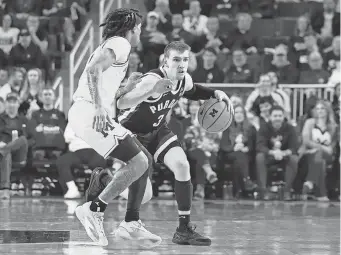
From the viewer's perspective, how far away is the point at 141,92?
7.02 metres

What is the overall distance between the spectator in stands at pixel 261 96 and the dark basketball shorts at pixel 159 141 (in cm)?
550

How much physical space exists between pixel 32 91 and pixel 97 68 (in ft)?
22.6

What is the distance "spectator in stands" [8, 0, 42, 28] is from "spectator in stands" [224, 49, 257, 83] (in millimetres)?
4231

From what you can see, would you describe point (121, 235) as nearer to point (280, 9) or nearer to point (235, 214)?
point (235, 214)

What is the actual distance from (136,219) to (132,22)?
1.71m

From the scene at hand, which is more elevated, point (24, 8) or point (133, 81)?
point (24, 8)

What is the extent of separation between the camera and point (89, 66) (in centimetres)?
651

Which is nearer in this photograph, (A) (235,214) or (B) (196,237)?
(B) (196,237)

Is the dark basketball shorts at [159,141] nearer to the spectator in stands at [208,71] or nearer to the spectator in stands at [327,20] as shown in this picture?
the spectator in stands at [208,71]

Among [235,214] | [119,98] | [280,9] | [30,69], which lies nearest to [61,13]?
[30,69]

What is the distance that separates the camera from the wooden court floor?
22.1 ft

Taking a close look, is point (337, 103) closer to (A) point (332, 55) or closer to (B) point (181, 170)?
(A) point (332, 55)

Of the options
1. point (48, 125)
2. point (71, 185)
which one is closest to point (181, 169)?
point (71, 185)

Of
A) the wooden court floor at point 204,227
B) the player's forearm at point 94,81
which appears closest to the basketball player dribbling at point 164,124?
the wooden court floor at point 204,227
